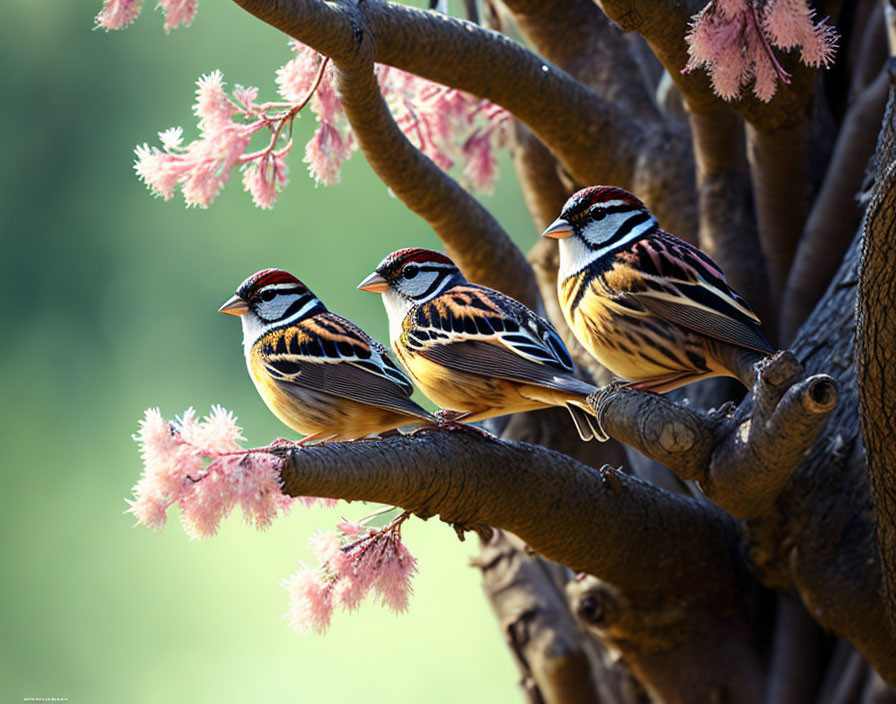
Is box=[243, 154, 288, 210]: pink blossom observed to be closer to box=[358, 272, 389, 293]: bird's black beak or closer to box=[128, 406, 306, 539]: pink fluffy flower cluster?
box=[358, 272, 389, 293]: bird's black beak

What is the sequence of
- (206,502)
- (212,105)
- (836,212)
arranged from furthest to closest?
(836,212) → (212,105) → (206,502)

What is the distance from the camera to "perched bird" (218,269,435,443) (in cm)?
108

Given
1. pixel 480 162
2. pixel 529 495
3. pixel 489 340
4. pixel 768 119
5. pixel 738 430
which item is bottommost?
pixel 738 430

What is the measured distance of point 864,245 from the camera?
A: 3.03 feet

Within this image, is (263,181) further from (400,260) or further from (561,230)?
(561,230)

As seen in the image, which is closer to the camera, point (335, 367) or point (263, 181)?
point (335, 367)

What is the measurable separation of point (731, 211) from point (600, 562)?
2.47 ft

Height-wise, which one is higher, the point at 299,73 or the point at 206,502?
the point at 299,73

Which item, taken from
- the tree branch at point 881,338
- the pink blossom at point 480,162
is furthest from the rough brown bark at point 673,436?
the pink blossom at point 480,162

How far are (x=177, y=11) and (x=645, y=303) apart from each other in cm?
67

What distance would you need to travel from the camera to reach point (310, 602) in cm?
112

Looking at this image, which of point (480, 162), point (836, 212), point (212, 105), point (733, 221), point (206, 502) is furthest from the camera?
point (480, 162)

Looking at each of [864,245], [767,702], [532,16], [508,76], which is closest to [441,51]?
[508,76]

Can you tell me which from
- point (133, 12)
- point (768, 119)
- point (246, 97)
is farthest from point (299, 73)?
point (768, 119)
